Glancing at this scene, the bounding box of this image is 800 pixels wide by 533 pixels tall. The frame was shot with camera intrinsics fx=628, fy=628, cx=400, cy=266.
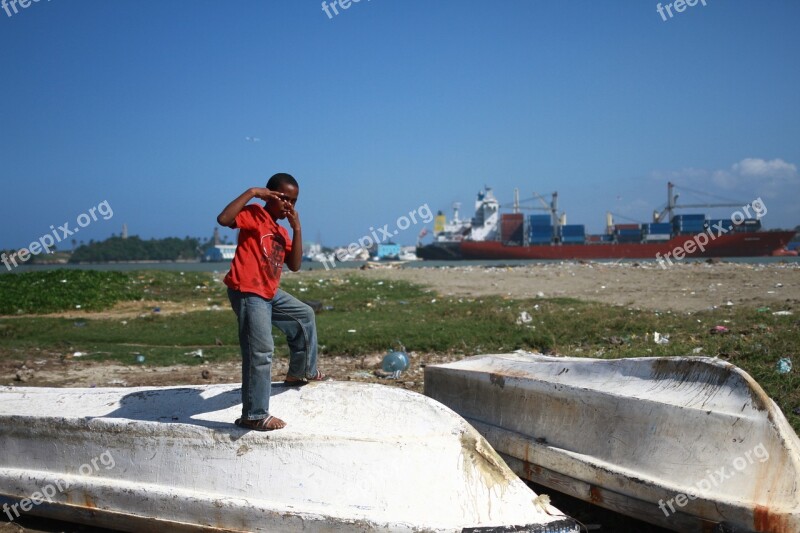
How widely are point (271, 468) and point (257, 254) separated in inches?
39.3

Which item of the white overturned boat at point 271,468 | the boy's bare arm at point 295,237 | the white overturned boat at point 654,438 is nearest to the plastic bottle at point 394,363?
the white overturned boat at point 654,438

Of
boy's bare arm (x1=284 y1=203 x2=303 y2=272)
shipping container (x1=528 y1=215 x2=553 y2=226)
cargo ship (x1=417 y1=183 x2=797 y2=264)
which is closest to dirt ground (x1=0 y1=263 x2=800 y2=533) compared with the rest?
boy's bare arm (x1=284 y1=203 x2=303 y2=272)

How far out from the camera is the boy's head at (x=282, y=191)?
3.15 m

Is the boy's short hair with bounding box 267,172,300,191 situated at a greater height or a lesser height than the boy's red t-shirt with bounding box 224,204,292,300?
greater

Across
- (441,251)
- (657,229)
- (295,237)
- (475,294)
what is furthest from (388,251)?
(295,237)

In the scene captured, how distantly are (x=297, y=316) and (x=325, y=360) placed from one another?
3674 mm

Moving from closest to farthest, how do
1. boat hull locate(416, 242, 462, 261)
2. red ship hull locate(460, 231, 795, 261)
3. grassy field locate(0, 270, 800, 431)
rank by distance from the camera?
grassy field locate(0, 270, 800, 431)
red ship hull locate(460, 231, 795, 261)
boat hull locate(416, 242, 462, 261)

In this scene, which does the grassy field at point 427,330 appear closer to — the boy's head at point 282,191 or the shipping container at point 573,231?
the boy's head at point 282,191

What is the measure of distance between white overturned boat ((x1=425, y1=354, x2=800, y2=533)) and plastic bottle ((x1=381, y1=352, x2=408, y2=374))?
2104mm

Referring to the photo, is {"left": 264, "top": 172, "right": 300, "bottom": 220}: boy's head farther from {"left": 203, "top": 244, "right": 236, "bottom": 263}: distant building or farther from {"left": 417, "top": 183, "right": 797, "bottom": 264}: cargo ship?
{"left": 203, "top": 244, "right": 236, "bottom": 263}: distant building

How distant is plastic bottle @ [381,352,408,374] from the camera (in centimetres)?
614

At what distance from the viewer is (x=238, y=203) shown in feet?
9.73

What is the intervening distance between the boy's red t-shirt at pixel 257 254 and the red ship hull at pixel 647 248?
4669 cm

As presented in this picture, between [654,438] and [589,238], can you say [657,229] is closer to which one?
[589,238]
